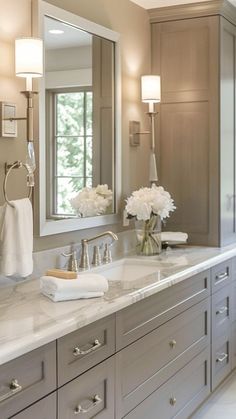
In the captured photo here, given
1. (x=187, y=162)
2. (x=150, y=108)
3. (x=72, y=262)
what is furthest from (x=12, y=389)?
(x=187, y=162)

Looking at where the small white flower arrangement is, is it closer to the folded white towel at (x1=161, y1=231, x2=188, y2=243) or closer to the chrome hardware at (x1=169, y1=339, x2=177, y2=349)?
the folded white towel at (x1=161, y1=231, x2=188, y2=243)

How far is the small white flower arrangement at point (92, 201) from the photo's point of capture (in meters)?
3.12

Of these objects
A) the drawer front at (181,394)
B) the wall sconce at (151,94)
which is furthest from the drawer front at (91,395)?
the wall sconce at (151,94)

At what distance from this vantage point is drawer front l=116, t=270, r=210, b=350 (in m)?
2.43

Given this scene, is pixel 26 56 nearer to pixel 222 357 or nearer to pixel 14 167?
pixel 14 167

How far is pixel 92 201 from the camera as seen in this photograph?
322 cm

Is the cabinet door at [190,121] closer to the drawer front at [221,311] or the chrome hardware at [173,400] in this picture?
the drawer front at [221,311]

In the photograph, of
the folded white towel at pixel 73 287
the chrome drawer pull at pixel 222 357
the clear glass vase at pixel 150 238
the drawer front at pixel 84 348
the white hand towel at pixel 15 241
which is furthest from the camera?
the chrome drawer pull at pixel 222 357

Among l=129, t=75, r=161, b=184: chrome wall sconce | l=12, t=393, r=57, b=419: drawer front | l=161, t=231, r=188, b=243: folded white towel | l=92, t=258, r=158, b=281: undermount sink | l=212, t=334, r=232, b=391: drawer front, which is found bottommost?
l=212, t=334, r=232, b=391: drawer front

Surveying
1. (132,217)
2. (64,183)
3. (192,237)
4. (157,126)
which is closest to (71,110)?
(64,183)

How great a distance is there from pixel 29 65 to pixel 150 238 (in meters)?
1.39

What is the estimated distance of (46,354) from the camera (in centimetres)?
192

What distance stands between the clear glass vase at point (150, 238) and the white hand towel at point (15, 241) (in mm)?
1168

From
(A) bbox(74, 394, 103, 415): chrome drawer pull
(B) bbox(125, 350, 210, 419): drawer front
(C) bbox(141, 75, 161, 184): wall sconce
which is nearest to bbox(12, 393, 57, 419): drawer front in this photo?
(A) bbox(74, 394, 103, 415): chrome drawer pull
